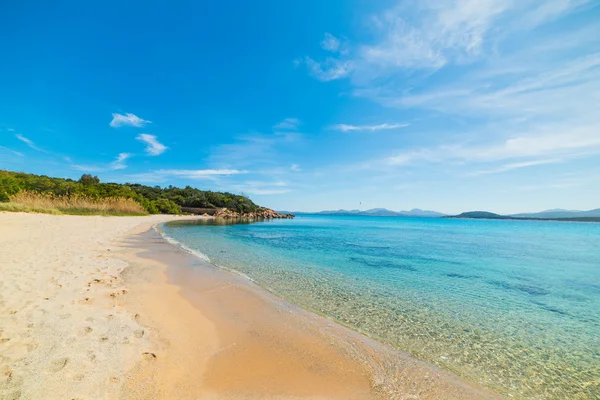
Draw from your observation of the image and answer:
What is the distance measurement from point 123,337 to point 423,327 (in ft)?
20.2

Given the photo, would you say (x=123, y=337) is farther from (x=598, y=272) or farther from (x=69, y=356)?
(x=598, y=272)

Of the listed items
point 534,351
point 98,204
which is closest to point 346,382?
point 534,351

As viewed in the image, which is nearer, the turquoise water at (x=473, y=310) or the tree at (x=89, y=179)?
the turquoise water at (x=473, y=310)

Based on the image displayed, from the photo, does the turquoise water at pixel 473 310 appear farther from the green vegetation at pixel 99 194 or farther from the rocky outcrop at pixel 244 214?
the rocky outcrop at pixel 244 214

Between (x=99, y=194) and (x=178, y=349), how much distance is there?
181 ft

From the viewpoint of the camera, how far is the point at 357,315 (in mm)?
6719

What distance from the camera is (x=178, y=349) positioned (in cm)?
425

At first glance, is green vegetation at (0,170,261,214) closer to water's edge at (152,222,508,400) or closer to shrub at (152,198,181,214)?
shrub at (152,198,181,214)

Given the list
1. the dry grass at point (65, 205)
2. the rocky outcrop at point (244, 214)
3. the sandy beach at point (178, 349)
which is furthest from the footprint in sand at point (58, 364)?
the rocky outcrop at point (244, 214)

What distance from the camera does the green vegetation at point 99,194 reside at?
33.1 metres

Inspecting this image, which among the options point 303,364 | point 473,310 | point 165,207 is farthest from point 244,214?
point 303,364

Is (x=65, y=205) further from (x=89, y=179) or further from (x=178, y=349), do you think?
(x=89, y=179)

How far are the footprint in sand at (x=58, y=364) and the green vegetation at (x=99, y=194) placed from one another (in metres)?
30.8

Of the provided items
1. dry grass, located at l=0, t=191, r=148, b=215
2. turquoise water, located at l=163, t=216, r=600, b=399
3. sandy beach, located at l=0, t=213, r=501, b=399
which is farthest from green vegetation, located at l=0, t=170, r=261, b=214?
turquoise water, located at l=163, t=216, r=600, b=399
